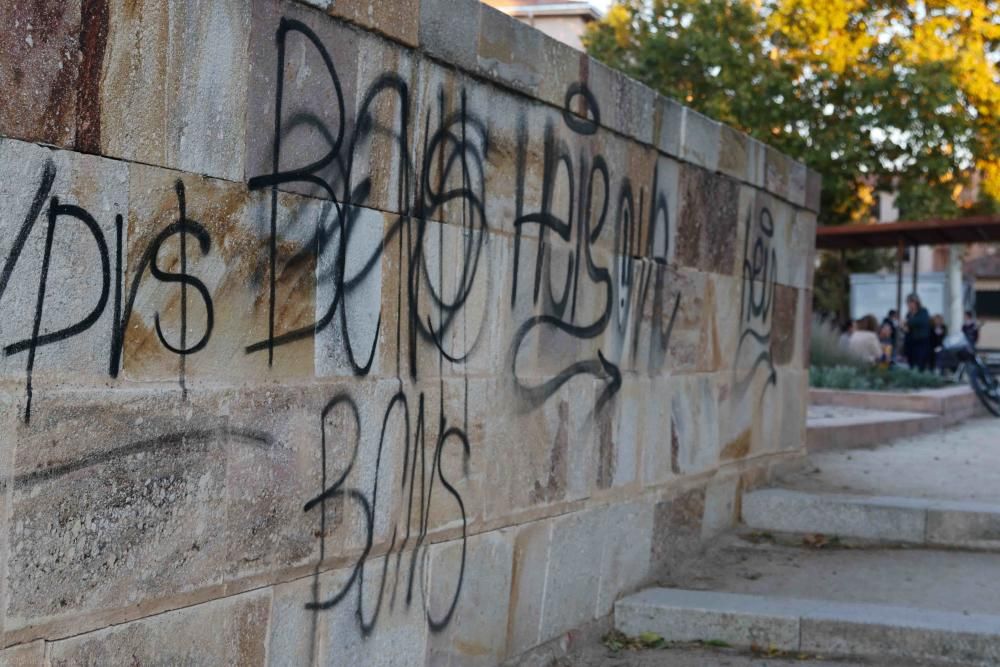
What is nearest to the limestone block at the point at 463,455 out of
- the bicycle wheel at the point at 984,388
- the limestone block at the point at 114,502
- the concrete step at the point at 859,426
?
the limestone block at the point at 114,502

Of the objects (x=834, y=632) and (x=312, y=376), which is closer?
(x=312, y=376)

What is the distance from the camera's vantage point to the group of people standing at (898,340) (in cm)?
1625

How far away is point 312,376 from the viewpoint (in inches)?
134

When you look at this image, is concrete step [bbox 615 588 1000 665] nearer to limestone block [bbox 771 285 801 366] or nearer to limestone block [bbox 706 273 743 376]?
limestone block [bbox 706 273 743 376]

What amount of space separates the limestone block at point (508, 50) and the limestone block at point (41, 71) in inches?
69.1

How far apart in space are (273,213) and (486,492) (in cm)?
145

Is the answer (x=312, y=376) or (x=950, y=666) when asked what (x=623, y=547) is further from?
(x=312, y=376)

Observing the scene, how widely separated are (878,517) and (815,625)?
167 centimetres

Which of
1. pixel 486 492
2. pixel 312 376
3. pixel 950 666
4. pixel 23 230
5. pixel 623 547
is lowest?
pixel 950 666

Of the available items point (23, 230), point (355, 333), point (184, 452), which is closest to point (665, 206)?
point (355, 333)

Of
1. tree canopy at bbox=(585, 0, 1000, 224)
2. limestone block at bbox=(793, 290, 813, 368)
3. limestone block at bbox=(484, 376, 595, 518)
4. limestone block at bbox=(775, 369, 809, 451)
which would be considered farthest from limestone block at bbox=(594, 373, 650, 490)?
tree canopy at bbox=(585, 0, 1000, 224)

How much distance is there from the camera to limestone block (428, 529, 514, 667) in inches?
159

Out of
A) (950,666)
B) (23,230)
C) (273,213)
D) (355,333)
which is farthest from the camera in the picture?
(950,666)

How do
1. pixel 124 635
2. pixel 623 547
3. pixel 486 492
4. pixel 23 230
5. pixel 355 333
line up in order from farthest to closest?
pixel 623 547 → pixel 486 492 → pixel 355 333 → pixel 124 635 → pixel 23 230
